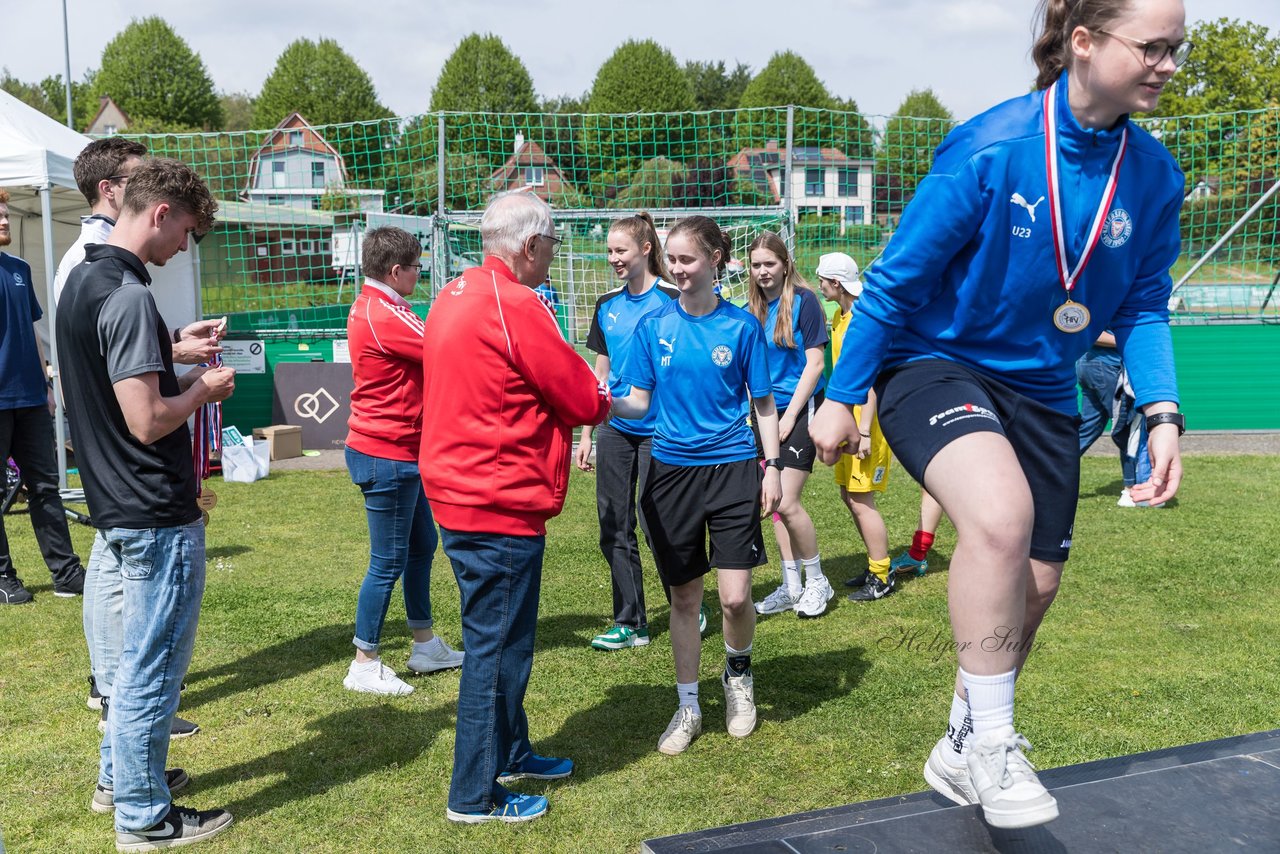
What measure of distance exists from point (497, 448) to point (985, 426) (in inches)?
60.9

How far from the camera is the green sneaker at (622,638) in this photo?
17.8 feet

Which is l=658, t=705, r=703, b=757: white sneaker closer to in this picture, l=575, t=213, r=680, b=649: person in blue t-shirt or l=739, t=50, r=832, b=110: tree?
l=575, t=213, r=680, b=649: person in blue t-shirt

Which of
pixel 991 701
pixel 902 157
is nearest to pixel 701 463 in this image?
pixel 991 701

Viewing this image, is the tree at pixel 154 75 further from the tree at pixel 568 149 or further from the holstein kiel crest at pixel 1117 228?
the holstein kiel crest at pixel 1117 228

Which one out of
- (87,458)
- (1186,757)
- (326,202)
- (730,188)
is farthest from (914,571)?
(326,202)

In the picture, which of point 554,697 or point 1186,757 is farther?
point 554,697

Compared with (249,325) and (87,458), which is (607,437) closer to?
(87,458)

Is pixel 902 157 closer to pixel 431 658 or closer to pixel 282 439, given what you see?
pixel 282 439

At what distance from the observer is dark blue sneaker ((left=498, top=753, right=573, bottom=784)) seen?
3.87 meters

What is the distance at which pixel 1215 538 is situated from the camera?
757cm

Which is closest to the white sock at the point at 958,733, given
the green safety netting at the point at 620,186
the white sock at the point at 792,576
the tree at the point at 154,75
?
the white sock at the point at 792,576

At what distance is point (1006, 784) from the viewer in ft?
7.70

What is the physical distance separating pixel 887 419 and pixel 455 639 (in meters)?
3.43

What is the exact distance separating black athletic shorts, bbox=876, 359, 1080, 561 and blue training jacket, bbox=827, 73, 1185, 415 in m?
0.05
